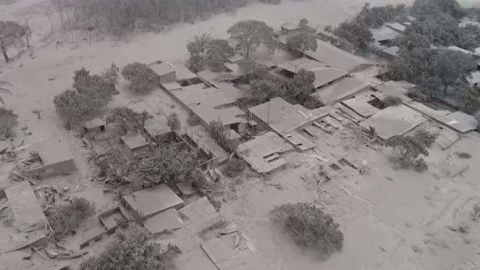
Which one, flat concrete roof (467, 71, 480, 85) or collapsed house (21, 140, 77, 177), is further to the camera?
flat concrete roof (467, 71, 480, 85)

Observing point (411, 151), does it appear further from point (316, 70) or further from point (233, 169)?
point (316, 70)

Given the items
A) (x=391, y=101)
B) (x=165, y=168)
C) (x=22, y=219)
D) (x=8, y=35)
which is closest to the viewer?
(x=22, y=219)

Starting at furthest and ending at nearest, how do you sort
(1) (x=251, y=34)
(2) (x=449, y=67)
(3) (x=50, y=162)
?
(1) (x=251, y=34) < (2) (x=449, y=67) < (3) (x=50, y=162)

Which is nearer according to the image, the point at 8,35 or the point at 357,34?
the point at 8,35

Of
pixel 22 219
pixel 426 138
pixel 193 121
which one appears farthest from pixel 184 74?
pixel 426 138

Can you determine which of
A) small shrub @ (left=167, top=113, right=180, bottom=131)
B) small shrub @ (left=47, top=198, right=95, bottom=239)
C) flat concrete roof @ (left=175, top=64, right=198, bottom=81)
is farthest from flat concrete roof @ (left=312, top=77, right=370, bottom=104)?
small shrub @ (left=47, top=198, right=95, bottom=239)

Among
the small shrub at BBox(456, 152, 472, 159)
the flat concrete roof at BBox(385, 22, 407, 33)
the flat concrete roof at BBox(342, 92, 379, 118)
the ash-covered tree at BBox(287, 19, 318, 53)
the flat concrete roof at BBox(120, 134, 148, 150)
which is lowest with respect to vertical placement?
the small shrub at BBox(456, 152, 472, 159)

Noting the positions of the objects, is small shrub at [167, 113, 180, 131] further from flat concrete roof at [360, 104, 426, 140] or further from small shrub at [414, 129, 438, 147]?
small shrub at [414, 129, 438, 147]
